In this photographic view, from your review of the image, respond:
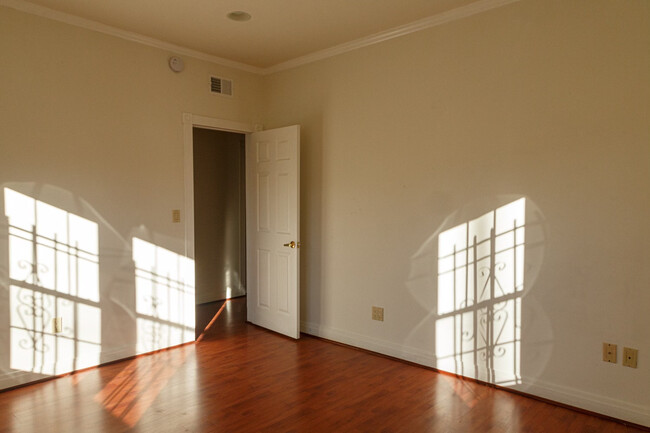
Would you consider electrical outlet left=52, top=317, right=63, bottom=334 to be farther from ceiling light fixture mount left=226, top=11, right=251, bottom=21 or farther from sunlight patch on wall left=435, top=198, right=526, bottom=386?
sunlight patch on wall left=435, top=198, right=526, bottom=386

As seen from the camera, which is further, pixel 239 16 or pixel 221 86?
pixel 221 86

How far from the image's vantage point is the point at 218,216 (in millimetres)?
6098

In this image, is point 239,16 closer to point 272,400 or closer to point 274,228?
point 274,228

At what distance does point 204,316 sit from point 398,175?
2.93 meters

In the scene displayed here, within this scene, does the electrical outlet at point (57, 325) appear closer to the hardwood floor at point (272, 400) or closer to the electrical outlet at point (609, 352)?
the hardwood floor at point (272, 400)

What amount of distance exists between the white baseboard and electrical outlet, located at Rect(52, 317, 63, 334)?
8.17ft

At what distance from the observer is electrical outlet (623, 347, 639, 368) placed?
108 inches

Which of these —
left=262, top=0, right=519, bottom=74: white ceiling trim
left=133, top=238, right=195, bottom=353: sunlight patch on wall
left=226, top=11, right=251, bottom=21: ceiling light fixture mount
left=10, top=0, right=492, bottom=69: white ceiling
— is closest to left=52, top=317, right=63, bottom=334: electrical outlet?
left=133, top=238, right=195, bottom=353: sunlight patch on wall

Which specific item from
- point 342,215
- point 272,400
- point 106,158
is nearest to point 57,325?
point 106,158

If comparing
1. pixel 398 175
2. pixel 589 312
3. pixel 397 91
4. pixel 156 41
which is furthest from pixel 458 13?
pixel 156 41

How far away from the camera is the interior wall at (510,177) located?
276cm

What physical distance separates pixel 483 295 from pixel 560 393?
31.1 inches

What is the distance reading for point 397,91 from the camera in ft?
12.6

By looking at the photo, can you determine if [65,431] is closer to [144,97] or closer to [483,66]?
[144,97]
